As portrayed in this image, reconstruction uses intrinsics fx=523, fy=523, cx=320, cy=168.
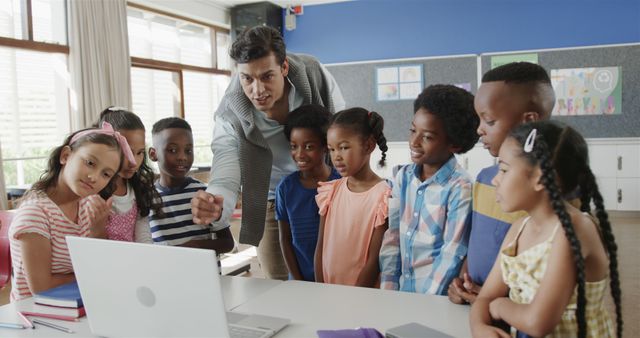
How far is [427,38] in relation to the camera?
6.35m

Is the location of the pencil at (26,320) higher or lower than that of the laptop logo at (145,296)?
lower

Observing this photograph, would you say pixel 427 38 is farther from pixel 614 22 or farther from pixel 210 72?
pixel 210 72

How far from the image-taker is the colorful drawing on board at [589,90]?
5102 mm

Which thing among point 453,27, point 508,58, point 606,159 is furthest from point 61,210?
point 453,27

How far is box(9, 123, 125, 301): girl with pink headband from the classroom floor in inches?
67.3

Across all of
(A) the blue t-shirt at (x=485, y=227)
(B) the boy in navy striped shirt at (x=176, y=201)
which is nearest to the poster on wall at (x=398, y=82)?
(B) the boy in navy striped shirt at (x=176, y=201)

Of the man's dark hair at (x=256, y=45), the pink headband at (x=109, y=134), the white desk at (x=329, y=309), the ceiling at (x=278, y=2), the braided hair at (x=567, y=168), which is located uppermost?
the ceiling at (x=278, y=2)

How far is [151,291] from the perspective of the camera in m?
1.02

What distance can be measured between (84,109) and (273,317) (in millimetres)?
4247

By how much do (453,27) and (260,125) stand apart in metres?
4.71

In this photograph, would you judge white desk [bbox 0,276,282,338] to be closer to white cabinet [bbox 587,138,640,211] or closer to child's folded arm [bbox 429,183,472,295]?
child's folded arm [bbox 429,183,472,295]

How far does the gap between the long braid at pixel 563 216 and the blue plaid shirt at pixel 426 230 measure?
19.2 inches

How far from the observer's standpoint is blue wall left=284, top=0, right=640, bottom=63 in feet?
18.5

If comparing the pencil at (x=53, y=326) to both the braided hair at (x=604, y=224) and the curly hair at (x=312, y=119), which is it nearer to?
the curly hair at (x=312, y=119)
